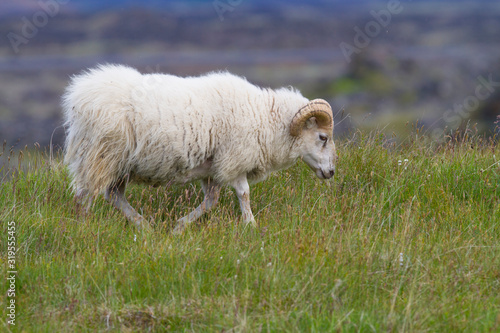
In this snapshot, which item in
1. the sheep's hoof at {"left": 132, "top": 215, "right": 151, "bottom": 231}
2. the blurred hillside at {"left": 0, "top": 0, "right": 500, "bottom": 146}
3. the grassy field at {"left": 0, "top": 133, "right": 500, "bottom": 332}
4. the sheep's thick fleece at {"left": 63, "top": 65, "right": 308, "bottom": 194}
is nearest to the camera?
the grassy field at {"left": 0, "top": 133, "right": 500, "bottom": 332}

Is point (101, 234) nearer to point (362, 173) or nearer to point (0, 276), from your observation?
point (0, 276)

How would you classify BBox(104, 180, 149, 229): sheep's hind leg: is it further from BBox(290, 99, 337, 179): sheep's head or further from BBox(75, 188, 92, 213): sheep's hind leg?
BBox(290, 99, 337, 179): sheep's head

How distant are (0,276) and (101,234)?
1038 mm

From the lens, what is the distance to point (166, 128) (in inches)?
247

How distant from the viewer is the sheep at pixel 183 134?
616 cm

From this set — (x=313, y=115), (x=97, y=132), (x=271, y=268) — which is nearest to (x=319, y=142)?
(x=313, y=115)

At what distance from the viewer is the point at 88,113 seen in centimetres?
610

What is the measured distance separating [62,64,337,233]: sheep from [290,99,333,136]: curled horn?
0.01 m

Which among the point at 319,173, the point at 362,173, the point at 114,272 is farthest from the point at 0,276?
the point at 362,173

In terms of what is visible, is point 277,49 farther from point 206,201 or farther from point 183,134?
point 183,134

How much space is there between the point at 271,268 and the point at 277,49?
62.5m

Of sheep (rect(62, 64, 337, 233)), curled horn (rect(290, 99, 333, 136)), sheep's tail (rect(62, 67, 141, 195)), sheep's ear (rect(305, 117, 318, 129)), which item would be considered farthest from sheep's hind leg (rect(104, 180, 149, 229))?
sheep's ear (rect(305, 117, 318, 129))

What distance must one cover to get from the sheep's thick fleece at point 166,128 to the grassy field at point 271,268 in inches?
18.7

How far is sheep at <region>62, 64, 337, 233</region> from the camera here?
6156mm
